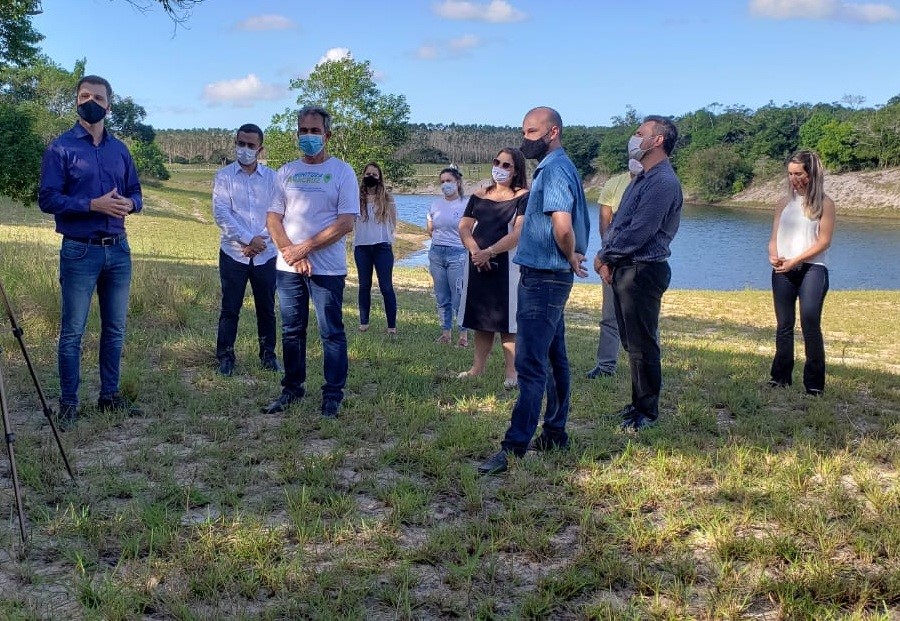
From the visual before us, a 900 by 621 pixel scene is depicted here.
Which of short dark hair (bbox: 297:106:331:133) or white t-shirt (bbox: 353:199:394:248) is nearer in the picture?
short dark hair (bbox: 297:106:331:133)

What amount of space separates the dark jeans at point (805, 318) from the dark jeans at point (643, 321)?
5.81ft

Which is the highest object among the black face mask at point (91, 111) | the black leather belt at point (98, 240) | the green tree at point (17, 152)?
the green tree at point (17, 152)

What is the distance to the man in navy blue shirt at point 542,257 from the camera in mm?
4383

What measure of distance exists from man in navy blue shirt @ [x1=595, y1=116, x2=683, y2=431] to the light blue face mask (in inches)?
84.4

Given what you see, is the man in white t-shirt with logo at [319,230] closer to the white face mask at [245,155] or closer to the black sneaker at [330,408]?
the black sneaker at [330,408]

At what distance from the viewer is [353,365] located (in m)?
6.95

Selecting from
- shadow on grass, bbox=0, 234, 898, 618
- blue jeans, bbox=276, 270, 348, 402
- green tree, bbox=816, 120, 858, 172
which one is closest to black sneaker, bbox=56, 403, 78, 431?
shadow on grass, bbox=0, 234, 898, 618

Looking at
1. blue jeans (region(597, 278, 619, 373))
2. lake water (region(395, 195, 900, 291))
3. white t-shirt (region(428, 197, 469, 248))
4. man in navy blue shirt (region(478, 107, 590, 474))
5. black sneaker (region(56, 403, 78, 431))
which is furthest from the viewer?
lake water (region(395, 195, 900, 291))

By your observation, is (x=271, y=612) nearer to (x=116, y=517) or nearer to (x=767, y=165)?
(x=116, y=517)

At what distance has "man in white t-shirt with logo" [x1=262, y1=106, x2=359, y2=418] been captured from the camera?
5336mm

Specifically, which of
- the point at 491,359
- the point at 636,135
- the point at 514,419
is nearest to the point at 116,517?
the point at 514,419

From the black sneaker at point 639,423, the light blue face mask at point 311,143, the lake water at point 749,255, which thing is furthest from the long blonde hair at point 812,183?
the lake water at point 749,255

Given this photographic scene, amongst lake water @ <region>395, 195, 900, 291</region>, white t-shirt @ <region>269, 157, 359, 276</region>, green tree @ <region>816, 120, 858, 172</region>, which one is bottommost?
lake water @ <region>395, 195, 900, 291</region>

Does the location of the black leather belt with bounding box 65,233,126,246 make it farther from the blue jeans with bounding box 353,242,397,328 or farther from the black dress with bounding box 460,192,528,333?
the blue jeans with bounding box 353,242,397,328
